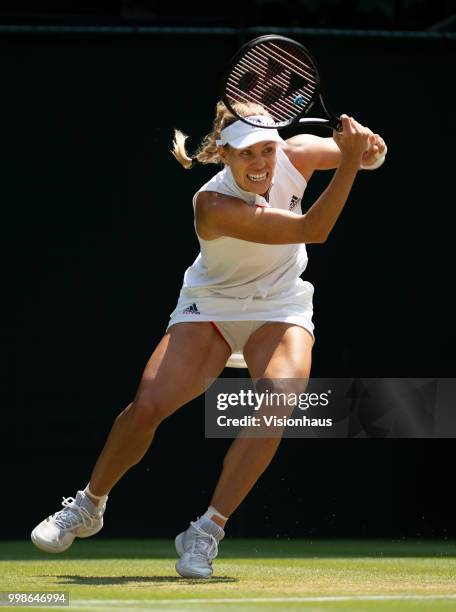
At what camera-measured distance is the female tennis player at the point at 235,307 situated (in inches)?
164

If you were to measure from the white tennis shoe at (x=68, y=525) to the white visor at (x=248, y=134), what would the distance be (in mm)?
1249

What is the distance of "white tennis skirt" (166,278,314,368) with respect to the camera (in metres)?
4.41

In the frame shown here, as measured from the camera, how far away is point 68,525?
4.44 m

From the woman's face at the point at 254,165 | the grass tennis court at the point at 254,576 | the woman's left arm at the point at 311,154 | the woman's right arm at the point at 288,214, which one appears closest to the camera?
the grass tennis court at the point at 254,576

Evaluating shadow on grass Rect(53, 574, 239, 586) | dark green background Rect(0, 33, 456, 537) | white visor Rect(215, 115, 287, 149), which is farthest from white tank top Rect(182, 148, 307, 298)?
dark green background Rect(0, 33, 456, 537)

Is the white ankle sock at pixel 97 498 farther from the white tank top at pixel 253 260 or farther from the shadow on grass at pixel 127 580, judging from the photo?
the white tank top at pixel 253 260

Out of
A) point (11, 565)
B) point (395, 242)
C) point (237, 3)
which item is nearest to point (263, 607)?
point (11, 565)

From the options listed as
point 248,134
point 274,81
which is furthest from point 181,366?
point 274,81

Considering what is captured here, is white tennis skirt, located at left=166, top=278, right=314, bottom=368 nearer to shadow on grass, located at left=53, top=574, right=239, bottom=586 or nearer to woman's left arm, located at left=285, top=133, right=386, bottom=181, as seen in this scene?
woman's left arm, located at left=285, top=133, right=386, bottom=181

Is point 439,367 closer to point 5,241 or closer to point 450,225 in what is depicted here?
point 450,225

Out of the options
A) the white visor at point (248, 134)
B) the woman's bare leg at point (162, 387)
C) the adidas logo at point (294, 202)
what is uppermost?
the white visor at point (248, 134)

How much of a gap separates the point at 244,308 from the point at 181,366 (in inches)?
11.3

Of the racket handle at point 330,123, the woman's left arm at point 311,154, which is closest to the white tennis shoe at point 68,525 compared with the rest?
the woman's left arm at point 311,154

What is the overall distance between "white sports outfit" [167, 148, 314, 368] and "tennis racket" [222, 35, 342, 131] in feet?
0.66
